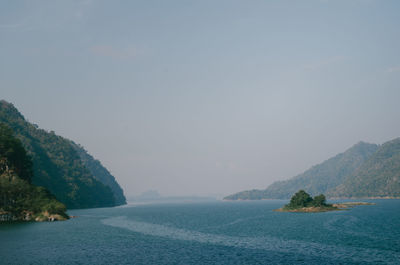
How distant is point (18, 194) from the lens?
443ft

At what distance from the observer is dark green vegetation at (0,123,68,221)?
13088 cm

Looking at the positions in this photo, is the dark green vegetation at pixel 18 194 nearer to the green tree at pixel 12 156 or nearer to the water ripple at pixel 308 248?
the green tree at pixel 12 156

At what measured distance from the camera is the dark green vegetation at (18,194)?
131 meters

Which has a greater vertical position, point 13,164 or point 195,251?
point 13,164

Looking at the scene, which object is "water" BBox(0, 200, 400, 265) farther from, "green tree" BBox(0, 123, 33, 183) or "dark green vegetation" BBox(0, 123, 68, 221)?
"green tree" BBox(0, 123, 33, 183)

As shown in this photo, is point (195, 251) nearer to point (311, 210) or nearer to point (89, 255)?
point (89, 255)

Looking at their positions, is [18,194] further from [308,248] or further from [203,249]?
[308,248]

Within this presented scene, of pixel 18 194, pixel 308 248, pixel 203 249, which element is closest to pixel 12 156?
pixel 18 194

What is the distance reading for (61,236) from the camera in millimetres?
90938

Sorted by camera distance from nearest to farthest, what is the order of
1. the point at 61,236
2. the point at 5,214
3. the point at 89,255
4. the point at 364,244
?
the point at 89,255
the point at 364,244
the point at 61,236
the point at 5,214

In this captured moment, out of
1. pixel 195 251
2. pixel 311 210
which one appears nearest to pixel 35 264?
pixel 195 251

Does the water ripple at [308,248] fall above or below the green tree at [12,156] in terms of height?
below

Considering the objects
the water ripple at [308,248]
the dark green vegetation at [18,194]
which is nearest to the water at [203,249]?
the water ripple at [308,248]

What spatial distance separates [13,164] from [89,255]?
110m
